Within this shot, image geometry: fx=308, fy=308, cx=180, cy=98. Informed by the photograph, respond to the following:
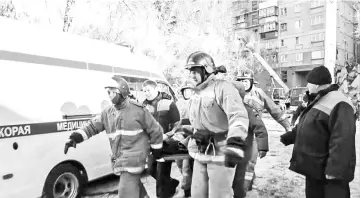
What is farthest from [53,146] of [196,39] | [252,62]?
[252,62]

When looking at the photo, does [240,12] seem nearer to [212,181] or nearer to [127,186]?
[127,186]

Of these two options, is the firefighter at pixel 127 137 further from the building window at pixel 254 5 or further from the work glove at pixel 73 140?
the building window at pixel 254 5

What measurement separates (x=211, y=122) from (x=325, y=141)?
1.14 metres

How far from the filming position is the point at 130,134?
3.63m

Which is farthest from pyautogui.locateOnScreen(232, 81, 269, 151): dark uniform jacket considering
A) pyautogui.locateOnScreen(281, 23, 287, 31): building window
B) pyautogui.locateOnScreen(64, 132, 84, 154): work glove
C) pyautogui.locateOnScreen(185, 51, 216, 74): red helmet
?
pyautogui.locateOnScreen(281, 23, 287, 31): building window

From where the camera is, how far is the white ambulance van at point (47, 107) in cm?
362

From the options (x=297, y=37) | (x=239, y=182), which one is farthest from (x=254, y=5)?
(x=239, y=182)

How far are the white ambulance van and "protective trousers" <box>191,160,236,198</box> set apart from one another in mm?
2127

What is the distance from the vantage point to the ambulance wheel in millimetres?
4109

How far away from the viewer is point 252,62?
3506 centimetres

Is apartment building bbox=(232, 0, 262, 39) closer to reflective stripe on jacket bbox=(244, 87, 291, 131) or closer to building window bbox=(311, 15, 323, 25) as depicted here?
building window bbox=(311, 15, 323, 25)

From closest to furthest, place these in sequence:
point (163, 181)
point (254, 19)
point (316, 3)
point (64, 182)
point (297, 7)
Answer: point (64, 182)
point (163, 181)
point (316, 3)
point (297, 7)
point (254, 19)

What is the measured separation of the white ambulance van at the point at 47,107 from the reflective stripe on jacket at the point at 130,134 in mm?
643

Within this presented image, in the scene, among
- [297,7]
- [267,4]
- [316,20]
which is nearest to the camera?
[316,20]
